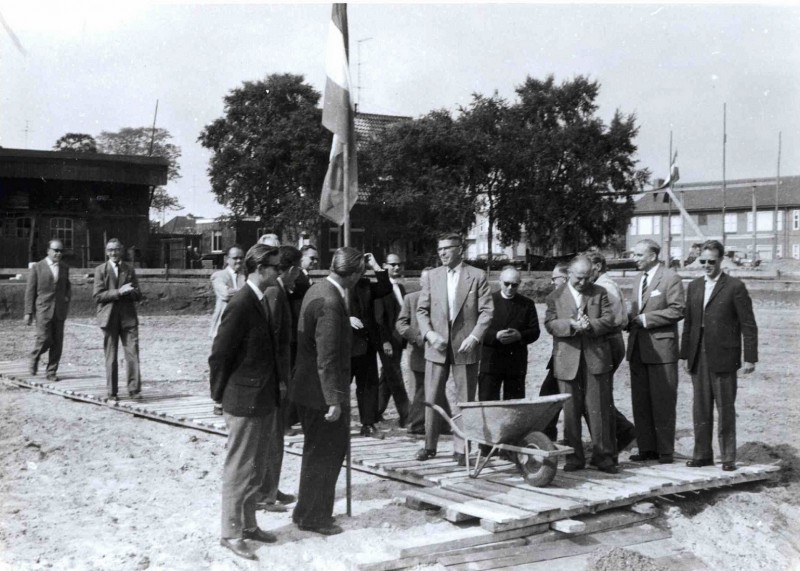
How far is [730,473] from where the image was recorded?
6805 millimetres

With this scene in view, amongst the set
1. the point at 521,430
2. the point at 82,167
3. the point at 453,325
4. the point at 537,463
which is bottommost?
the point at 537,463

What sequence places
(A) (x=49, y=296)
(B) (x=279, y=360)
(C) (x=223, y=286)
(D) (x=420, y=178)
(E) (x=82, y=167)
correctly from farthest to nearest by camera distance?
(D) (x=420, y=178), (E) (x=82, y=167), (A) (x=49, y=296), (C) (x=223, y=286), (B) (x=279, y=360)

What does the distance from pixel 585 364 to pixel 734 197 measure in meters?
62.5

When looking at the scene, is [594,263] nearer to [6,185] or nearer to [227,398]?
[227,398]

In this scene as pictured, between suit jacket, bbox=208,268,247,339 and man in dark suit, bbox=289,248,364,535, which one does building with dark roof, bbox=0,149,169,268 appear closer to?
suit jacket, bbox=208,268,247,339

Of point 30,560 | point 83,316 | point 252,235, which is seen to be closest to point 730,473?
point 30,560

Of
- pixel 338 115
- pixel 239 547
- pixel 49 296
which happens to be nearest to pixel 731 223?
pixel 49 296

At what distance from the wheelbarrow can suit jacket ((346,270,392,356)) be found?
1988 millimetres

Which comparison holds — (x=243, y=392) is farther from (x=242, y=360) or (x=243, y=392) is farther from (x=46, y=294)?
(x=46, y=294)

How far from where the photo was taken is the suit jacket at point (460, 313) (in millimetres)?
6930

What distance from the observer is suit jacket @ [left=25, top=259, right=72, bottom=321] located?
11383 mm

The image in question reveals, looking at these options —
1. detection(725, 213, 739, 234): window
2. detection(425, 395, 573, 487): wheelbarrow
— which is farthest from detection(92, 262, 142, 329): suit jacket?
detection(725, 213, 739, 234): window

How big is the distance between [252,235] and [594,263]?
36461 mm

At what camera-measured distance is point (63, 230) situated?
32.2 m
